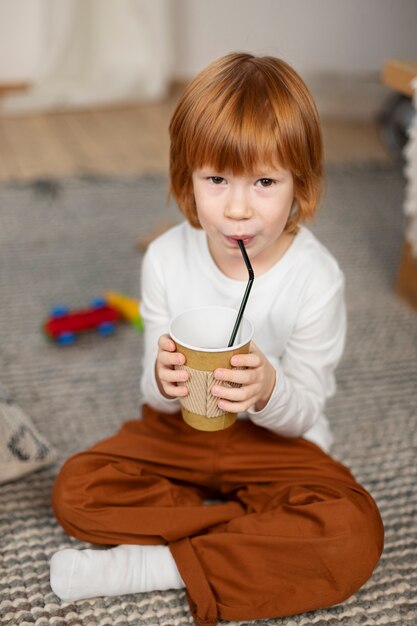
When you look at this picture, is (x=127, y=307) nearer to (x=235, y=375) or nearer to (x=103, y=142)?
(x=235, y=375)

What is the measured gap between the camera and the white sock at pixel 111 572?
0.89m

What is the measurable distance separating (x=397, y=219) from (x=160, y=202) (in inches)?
24.7

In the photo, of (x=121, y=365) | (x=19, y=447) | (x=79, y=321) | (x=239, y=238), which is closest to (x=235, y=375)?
(x=239, y=238)

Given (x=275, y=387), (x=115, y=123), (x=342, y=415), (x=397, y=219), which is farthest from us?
(x=115, y=123)

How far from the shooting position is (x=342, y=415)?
127 cm

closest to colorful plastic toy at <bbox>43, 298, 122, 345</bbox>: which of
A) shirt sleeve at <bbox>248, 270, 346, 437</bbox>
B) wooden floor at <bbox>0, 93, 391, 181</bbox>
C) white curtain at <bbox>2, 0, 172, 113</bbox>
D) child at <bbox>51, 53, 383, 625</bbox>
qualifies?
child at <bbox>51, 53, 383, 625</bbox>

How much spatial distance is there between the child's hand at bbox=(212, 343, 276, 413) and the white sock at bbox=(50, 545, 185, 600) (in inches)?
9.3

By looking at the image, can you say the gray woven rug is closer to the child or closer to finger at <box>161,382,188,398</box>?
the child

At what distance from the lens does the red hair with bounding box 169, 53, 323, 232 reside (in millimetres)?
831

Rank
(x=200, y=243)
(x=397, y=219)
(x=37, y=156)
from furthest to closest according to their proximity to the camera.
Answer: (x=37, y=156) < (x=397, y=219) < (x=200, y=243)

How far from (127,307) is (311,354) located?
633mm

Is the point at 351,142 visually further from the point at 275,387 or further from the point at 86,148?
the point at 275,387

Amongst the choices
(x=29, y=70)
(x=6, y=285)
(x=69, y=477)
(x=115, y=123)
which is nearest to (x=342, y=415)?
(x=69, y=477)

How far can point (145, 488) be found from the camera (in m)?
0.97
